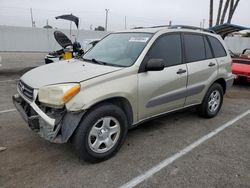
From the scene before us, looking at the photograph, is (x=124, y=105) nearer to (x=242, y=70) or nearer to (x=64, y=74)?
(x=64, y=74)

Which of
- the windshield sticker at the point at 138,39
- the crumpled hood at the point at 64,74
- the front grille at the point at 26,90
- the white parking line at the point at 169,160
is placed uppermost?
the windshield sticker at the point at 138,39

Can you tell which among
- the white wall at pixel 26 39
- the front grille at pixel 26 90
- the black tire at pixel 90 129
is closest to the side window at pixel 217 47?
the black tire at pixel 90 129

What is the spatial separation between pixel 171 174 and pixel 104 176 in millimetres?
836

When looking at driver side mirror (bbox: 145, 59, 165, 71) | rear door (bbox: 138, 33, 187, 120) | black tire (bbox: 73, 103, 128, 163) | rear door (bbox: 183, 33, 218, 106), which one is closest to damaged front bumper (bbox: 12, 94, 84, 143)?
black tire (bbox: 73, 103, 128, 163)

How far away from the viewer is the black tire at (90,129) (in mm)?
2951

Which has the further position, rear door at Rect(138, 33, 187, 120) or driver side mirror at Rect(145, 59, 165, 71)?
rear door at Rect(138, 33, 187, 120)

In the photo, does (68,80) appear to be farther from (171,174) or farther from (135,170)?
(171,174)

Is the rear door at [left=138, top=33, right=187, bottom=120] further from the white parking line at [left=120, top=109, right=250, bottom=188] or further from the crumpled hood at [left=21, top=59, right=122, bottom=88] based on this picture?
the white parking line at [left=120, top=109, right=250, bottom=188]

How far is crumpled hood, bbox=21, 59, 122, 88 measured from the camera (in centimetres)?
308

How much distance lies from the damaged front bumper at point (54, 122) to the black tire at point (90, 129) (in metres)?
0.10

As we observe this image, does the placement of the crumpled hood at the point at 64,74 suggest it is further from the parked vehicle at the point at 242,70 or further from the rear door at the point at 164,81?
the parked vehicle at the point at 242,70

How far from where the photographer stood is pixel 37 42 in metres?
23.8

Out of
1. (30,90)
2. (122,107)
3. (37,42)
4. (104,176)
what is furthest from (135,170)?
(37,42)

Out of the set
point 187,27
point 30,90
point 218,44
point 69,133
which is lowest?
point 69,133
